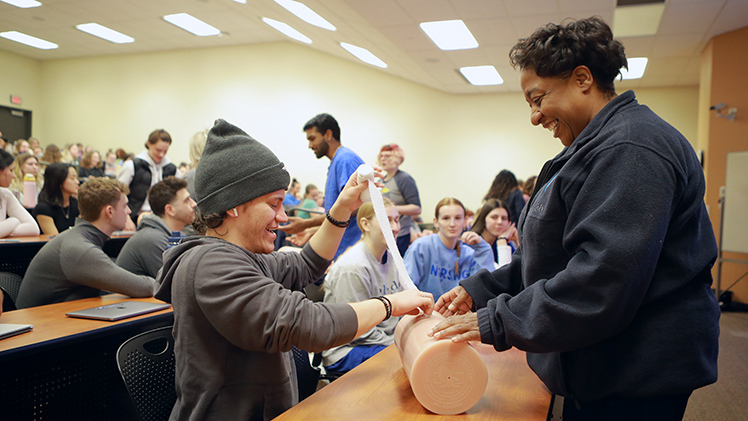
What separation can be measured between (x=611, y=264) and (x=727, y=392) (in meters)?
3.43

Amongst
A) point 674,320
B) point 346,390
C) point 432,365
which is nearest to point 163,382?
point 346,390

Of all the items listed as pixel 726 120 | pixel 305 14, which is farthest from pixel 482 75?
pixel 726 120

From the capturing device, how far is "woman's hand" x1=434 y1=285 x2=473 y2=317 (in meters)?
1.46

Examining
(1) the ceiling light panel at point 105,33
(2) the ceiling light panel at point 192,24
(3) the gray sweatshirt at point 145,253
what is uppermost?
(1) the ceiling light panel at point 105,33

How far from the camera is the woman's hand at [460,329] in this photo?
46.4 inches

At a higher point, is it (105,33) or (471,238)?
(105,33)

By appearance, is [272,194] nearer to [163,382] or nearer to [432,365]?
[432,365]

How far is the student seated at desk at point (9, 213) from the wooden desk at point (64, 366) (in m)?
2.21

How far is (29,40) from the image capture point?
1241 centimetres

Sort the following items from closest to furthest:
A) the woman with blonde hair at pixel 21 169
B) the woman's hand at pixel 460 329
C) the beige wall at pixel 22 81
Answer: the woman's hand at pixel 460 329
the woman with blonde hair at pixel 21 169
the beige wall at pixel 22 81

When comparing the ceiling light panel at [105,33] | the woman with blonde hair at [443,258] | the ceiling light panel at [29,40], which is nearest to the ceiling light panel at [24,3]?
the ceiling light panel at [105,33]

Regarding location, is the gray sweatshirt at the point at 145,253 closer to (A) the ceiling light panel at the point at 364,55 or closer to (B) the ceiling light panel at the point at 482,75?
(A) the ceiling light panel at the point at 364,55

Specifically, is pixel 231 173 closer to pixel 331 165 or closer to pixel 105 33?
pixel 331 165

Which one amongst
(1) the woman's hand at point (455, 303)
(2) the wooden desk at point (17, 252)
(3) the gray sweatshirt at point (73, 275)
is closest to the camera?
(1) the woman's hand at point (455, 303)
